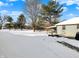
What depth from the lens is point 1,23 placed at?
11712 centimetres

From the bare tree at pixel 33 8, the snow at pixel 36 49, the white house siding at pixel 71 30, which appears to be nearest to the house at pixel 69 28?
the white house siding at pixel 71 30

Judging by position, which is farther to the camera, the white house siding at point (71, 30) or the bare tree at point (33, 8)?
the bare tree at point (33, 8)

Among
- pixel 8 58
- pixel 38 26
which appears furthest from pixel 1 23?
pixel 8 58

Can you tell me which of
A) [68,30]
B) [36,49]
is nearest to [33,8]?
[68,30]

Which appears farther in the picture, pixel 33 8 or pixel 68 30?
pixel 33 8

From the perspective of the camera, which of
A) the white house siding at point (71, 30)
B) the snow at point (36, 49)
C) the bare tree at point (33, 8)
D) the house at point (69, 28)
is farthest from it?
the bare tree at point (33, 8)

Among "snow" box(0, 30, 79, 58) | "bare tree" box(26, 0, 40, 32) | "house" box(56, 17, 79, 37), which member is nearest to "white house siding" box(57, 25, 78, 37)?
"house" box(56, 17, 79, 37)

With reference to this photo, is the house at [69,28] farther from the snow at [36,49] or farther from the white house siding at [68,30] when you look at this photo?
the snow at [36,49]

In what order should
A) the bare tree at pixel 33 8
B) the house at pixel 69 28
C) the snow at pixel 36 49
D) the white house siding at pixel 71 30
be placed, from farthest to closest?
the bare tree at pixel 33 8
the white house siding at pixel 71 30
the house at pixel 69 28
the snow at pixel 36 49

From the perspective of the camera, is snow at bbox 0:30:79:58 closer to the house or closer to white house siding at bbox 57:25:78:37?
the house

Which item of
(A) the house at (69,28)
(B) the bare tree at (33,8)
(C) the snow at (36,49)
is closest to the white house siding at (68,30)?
(A) the house at (69,28)

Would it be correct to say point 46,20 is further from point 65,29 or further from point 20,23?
point 20,23

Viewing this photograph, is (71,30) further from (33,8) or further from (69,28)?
(33,8)

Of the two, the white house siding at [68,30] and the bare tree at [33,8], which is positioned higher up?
the bare tree at [33,8]
